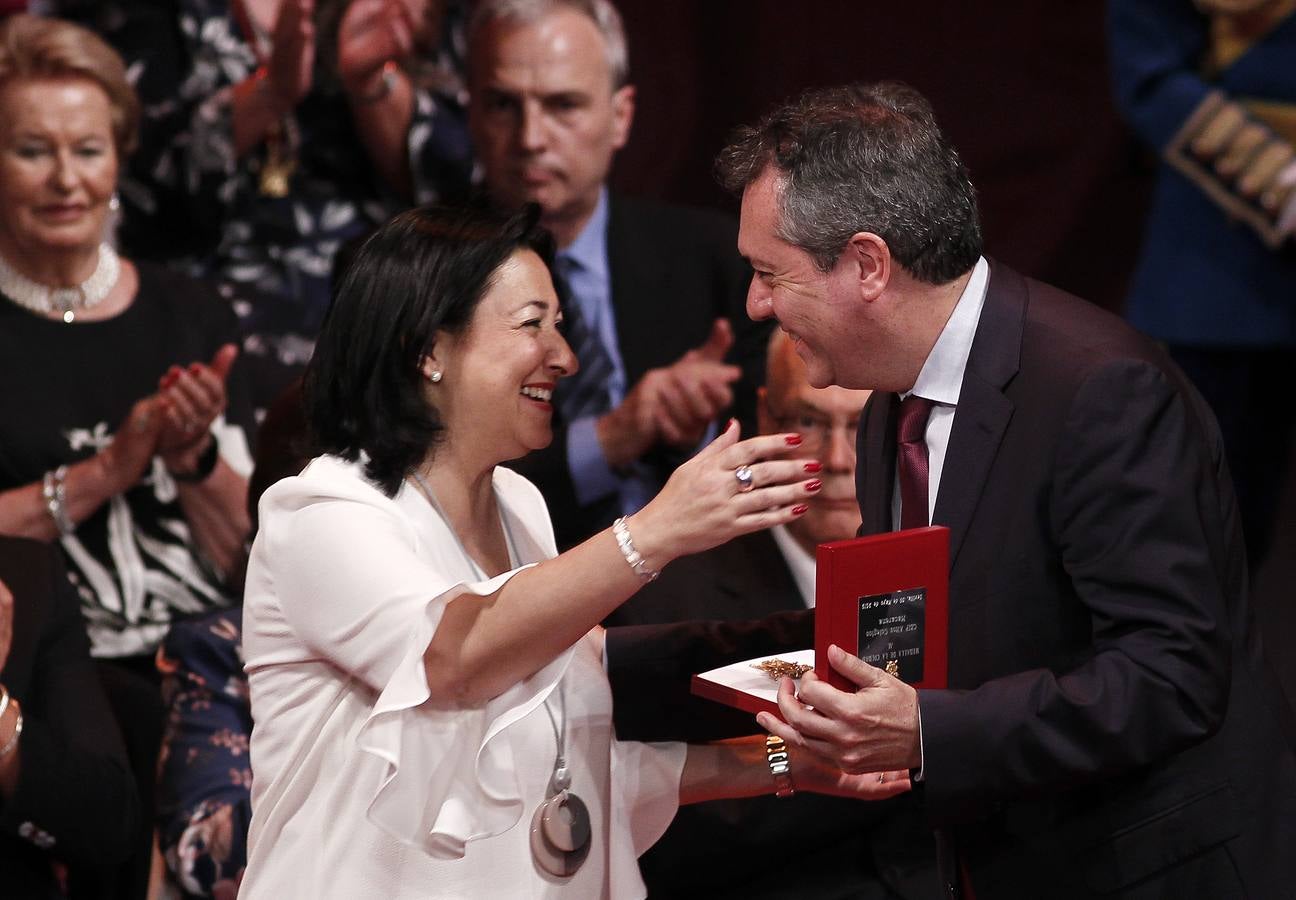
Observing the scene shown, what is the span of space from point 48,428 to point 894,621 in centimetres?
223

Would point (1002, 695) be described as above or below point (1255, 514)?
above

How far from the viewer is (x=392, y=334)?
7.55ft

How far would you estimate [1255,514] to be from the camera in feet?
13.9

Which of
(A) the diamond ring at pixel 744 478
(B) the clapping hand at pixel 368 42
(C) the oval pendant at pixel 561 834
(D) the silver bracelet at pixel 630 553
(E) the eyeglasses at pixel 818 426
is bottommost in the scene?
(C) the oval pendant at pixel 561 834

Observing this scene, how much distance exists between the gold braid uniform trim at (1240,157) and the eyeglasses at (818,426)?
1.27 meters

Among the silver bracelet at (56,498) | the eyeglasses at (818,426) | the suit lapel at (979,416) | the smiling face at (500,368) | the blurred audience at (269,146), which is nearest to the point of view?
the suit lapel at (979,416)

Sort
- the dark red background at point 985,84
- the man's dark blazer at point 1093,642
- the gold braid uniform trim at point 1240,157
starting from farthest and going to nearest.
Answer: the dark red background at point 985,84 < the gold braid uniform trim at point 1240,157 < the man's dark blazer at point 1093,642

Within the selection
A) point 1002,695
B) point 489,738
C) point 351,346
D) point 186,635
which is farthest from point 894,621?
point 186,635

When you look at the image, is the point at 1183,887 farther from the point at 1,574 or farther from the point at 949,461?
the point at 1,574

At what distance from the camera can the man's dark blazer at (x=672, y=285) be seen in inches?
157

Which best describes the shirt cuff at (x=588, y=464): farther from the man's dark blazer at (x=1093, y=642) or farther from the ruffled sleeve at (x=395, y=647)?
the man's dark blazer at (x=1093, y=642)

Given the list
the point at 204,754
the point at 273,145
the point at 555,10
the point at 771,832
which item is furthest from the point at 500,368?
the point at 273,145

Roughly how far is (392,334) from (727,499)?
0.56m

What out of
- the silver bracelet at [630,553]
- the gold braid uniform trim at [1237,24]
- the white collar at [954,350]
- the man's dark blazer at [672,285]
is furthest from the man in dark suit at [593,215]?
the silver bracelet at [630,553]
